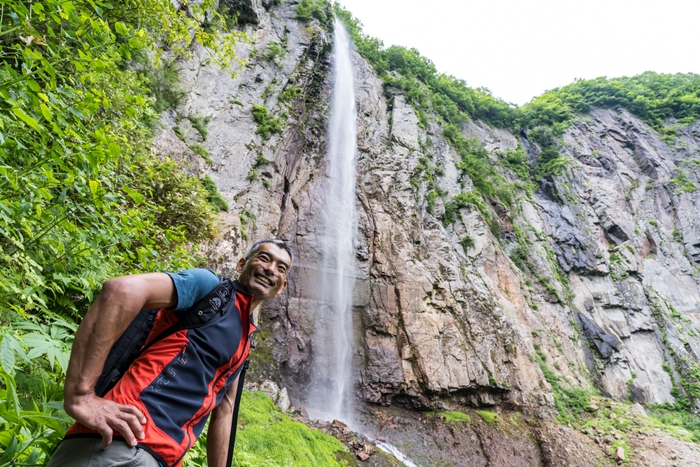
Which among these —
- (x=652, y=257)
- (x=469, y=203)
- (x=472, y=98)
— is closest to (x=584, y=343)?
(x=469, y=203)

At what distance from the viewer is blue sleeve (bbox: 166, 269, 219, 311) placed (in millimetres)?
1466

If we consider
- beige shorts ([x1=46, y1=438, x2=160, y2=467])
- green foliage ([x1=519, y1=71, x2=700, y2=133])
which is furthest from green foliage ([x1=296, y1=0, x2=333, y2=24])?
beige shorts ([x1=46, y1=438, x2=160, y2=467])

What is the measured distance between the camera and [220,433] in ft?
6.26

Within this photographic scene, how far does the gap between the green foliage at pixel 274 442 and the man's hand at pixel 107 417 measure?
3.69m

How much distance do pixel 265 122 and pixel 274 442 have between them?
10734mm

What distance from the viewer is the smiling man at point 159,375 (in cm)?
119

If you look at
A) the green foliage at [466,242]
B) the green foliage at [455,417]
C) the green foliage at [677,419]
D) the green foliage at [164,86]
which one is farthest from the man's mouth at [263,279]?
the green foliage at [677,419]

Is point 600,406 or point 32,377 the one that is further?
point 600,406

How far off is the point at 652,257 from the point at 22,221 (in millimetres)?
27068

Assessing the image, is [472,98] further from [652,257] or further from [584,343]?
[584,343]

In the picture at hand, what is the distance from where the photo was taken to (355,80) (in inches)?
789

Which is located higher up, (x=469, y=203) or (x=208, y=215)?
(x=469, y=203)

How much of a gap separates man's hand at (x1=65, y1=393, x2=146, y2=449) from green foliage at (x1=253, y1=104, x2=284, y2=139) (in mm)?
12520

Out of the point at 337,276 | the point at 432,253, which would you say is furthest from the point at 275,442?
the point at 432,253
